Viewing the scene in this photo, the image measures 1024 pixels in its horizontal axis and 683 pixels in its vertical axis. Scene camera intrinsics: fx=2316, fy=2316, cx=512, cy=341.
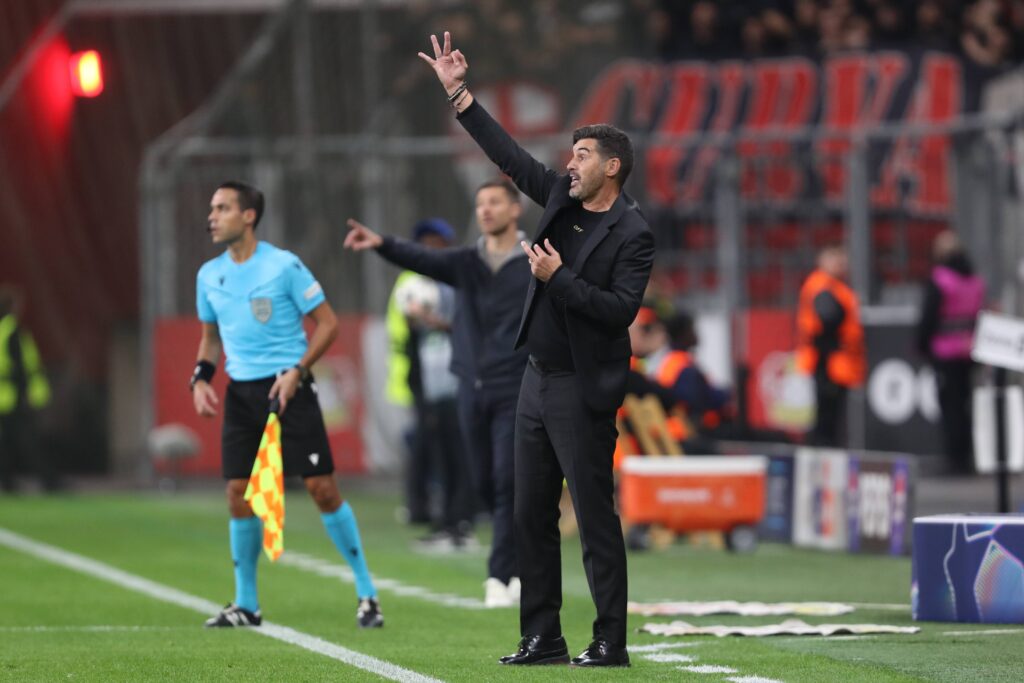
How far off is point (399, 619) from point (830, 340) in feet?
30.7

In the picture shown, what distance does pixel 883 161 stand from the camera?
21.2 m

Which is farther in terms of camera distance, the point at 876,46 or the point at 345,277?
the point at 876,46

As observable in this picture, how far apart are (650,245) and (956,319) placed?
40.6 ft

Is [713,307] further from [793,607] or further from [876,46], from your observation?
[793,607]

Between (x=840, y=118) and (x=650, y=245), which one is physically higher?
(x=840, y=118)

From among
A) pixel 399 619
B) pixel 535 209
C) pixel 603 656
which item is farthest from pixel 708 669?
pixel 535 209

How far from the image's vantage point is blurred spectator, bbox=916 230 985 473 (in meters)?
20.1

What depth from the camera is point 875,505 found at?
15.0 metres

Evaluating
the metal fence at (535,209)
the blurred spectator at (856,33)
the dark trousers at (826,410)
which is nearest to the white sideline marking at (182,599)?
the metal fence at (535,209)

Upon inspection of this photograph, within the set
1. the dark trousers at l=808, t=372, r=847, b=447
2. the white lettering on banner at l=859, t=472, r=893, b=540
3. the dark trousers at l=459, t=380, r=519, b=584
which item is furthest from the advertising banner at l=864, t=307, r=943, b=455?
the dark trousers at l=459, t=380, r=519, b=584

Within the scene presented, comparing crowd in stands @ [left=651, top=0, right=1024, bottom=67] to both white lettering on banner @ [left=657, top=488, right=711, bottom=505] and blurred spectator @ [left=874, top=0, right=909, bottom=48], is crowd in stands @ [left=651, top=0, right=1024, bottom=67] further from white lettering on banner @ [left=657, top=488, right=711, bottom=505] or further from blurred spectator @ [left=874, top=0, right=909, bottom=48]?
white lettering on banner @ [left=657, top=488, right=711, bottom=505]

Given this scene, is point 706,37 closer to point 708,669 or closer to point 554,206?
point 554,206

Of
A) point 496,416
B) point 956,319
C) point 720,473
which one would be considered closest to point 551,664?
point 496,416

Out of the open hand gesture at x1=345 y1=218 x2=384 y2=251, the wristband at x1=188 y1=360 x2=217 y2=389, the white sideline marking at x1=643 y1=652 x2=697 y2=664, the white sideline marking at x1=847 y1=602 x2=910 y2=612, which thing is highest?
the open hand gesture at x1=345 y1=218 x2=384 y2=251
